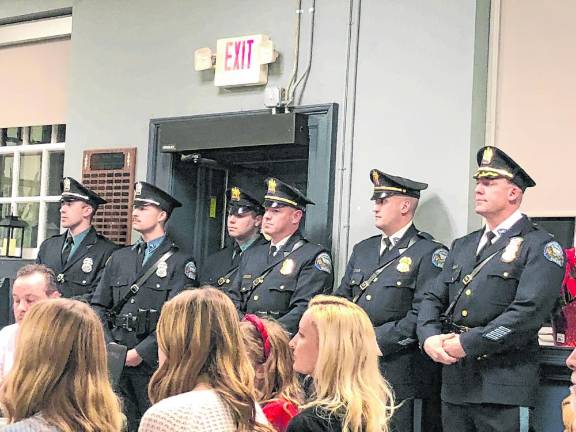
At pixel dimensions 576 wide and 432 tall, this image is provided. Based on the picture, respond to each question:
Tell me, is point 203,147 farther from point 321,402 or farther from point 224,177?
point 321,402

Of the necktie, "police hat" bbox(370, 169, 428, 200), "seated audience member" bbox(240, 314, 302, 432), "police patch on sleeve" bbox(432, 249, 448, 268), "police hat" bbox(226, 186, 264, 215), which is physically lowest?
"seated audience member" bbox(240, 314, 302, 432)

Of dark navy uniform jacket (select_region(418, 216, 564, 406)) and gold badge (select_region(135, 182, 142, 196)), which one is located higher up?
gold badge (select_region(135, 182, 142, 196))

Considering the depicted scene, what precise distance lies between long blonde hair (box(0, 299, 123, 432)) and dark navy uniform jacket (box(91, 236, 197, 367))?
2.79 m

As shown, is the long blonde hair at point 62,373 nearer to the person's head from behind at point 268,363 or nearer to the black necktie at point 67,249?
the person's head from behind at point 268,363

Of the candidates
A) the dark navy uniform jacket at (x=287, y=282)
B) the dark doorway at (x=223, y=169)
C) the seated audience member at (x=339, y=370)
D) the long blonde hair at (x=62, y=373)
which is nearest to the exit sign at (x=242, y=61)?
the dark doorway at (x=223, y=169)

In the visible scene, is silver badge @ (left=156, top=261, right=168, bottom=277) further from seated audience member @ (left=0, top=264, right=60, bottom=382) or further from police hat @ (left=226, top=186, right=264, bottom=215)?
seated audience member @ (left=0, top=264, right=60, bottom=382)

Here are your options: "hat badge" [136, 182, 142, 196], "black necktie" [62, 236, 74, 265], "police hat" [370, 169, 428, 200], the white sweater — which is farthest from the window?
the white sweater

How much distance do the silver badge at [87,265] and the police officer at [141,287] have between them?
0.77 ft

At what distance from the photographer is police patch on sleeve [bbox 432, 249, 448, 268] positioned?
4.54m

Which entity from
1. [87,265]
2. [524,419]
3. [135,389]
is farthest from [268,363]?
[87,265]

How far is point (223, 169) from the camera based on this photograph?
6.23 meters

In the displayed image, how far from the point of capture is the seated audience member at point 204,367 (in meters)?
2.34

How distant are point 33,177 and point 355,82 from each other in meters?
2.75

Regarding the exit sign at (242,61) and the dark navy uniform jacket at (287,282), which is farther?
the exit sign at (242,61)
